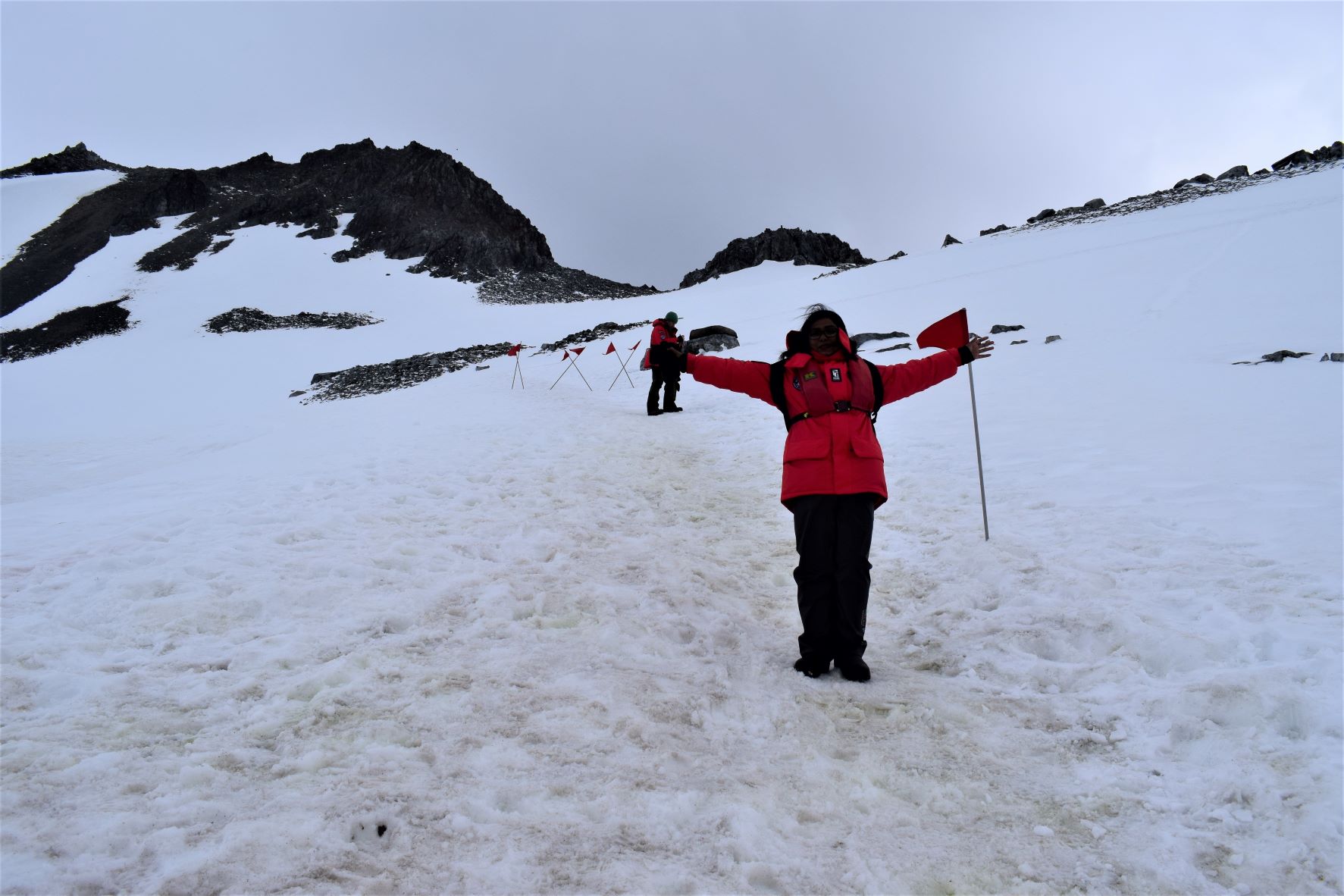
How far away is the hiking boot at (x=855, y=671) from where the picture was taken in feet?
13.0

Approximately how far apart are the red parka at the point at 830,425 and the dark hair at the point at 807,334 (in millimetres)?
47

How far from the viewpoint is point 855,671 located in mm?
3965

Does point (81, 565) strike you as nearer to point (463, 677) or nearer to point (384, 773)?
point (463, 677)

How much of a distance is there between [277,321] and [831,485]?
39.5m

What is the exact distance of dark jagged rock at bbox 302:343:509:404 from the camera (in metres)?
21.9

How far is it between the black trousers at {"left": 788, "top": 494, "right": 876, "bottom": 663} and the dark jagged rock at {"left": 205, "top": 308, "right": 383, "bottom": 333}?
121ft

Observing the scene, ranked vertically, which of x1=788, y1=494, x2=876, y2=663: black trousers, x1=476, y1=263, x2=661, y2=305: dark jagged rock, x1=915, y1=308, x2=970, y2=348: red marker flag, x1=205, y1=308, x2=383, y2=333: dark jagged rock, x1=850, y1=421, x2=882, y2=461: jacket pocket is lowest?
x1=788, y1=494, x2=876, y2=663: black trousers

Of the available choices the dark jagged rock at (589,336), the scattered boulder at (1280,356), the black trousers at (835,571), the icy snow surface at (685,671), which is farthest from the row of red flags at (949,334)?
the dark jagged rock at (589,336)

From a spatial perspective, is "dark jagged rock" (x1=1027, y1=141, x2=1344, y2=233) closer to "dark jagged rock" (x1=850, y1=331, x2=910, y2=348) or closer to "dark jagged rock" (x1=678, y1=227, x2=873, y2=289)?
"dark jagged rock" (x1=850, y1=331, x2=910, y2=348)

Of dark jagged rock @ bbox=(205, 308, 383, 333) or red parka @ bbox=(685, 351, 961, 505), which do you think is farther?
dark jagged rock @ bbox=(205, 308, 383, 333)

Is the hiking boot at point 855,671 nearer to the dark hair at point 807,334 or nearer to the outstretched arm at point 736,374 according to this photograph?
the outstretched arm at point 736,374

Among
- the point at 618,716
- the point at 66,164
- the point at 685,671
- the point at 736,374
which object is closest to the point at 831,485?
the point at 736,374

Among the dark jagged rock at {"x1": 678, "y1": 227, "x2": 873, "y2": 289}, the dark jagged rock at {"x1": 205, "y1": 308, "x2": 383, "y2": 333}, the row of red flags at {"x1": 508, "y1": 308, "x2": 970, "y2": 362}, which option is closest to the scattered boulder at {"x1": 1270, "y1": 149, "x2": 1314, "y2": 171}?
the dark jagged rock at {"x1": 678, "y1": 227, "x2": 873, "y2": 289}

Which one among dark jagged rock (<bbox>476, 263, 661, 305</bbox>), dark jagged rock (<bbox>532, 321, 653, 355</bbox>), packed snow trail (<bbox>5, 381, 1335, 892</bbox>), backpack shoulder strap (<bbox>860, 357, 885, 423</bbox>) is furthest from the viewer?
dark jagged rock (<bbox>476, 263, 661, 305</bbox>)
